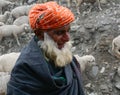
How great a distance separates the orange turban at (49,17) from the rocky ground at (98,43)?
3.48 metres

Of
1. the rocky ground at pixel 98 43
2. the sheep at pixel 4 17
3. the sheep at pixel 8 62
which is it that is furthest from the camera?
the sheep at pixel 4 17

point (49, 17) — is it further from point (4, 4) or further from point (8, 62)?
point (4, 4)

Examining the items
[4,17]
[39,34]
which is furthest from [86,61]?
[4,17]

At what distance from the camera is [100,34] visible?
7.59 metres

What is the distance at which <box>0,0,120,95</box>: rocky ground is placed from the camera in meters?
6.61

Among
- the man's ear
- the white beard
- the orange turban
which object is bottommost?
the white beard

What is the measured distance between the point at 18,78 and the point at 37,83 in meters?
0.16

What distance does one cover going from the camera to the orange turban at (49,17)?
314cm

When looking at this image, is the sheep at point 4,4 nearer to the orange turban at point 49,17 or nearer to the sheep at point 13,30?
the sheep at point 13,30

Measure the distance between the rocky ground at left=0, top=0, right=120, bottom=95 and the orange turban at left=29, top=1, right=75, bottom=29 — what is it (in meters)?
3.48

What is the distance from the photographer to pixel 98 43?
737 centimetres

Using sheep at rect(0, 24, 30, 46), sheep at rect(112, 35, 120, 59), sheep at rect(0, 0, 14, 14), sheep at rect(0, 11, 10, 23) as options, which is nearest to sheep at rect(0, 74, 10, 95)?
sheep at rect(112, 35, 120, 59)

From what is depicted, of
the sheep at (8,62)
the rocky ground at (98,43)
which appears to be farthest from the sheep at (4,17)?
the sheep at (8,62)

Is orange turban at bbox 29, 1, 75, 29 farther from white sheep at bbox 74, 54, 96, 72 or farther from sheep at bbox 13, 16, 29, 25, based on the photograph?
sheep at bbox 13, 16, 29, 25
